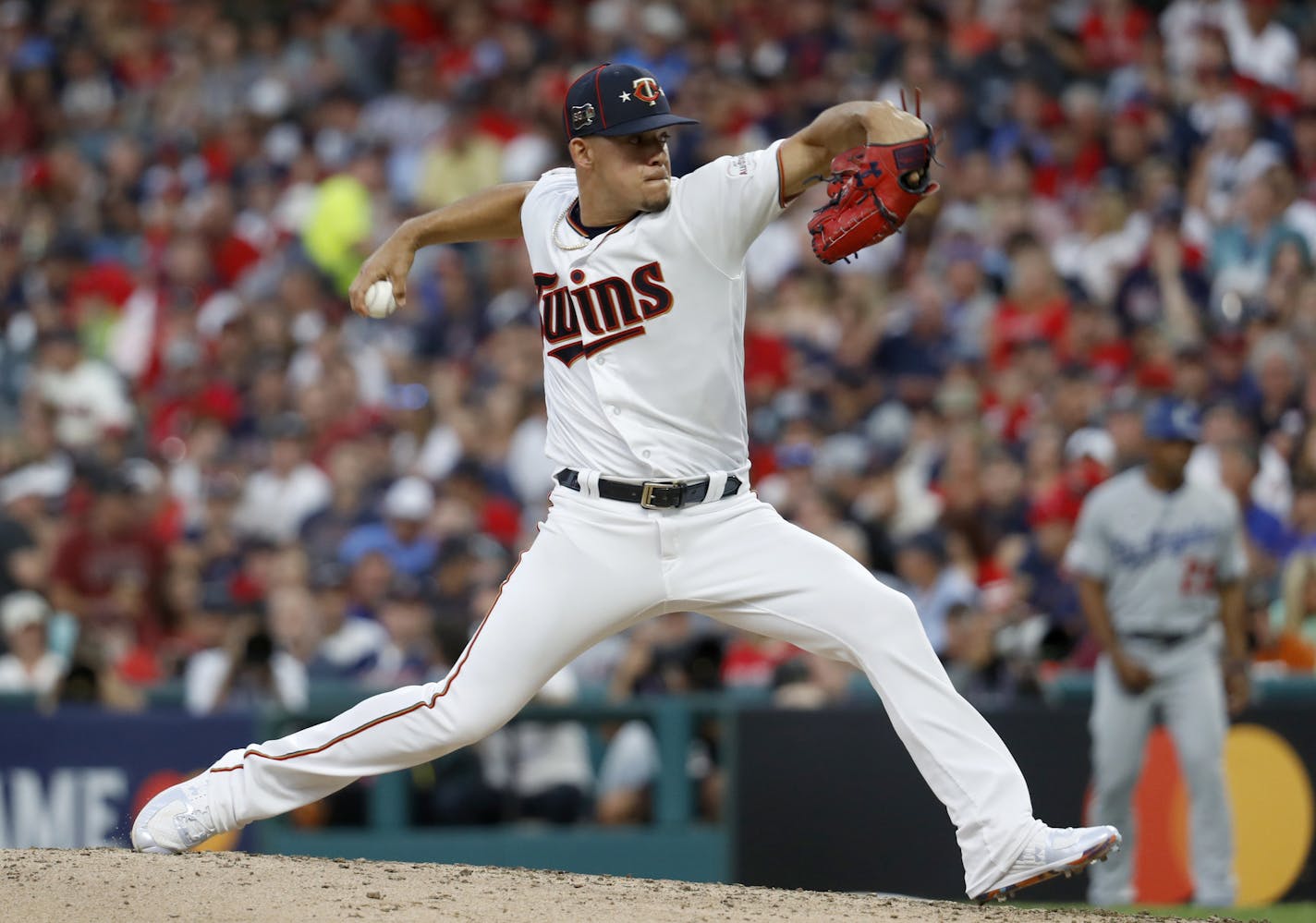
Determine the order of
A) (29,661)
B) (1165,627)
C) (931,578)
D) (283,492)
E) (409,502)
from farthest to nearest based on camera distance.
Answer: (283,492) < (409,502) < (931,578) < (29,661) < (1165,627)

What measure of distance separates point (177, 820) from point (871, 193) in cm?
241

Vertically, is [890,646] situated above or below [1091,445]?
below

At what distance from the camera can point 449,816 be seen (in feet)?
28.8

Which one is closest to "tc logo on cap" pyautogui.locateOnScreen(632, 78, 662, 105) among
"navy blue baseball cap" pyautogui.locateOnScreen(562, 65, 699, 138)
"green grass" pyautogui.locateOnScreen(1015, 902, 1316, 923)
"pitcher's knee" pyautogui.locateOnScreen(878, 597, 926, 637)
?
"navy blue baseball cap" pyautogui.locateOnScreen(562, 65, 699, 138)

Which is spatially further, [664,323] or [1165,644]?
[1165,644]

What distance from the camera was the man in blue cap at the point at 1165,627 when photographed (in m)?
7.72

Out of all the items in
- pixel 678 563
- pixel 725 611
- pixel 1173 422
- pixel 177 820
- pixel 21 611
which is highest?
pixel 1173 422

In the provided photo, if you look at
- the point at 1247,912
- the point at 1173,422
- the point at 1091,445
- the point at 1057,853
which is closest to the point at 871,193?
the point at 1057,853

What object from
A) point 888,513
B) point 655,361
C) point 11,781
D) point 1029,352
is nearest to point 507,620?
point 655,361

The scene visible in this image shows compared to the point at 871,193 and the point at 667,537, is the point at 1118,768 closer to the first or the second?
the point at 667,537

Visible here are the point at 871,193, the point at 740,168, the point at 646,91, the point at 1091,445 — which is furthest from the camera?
the point at 1091,445

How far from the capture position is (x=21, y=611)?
9.78m

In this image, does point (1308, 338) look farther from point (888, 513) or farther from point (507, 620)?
point (507, 620)

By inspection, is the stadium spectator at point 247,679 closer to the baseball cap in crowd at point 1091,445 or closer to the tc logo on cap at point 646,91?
the baseball cap in crowd at point 1091,445
